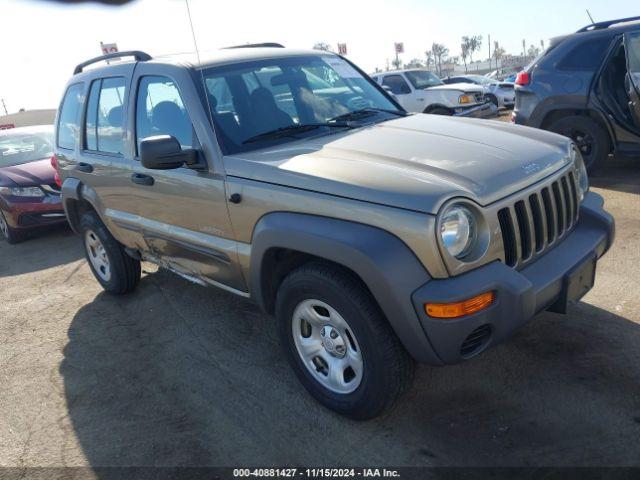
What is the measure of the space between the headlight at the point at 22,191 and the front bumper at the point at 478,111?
8850 mm

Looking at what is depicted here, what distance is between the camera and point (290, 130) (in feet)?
11.3

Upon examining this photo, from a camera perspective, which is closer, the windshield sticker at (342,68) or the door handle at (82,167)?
the windshield sticker at (342,68)

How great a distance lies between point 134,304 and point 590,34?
20.2ft

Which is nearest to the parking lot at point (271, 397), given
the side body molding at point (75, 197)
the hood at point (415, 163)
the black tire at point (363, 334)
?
the black tire at point (363, 334)

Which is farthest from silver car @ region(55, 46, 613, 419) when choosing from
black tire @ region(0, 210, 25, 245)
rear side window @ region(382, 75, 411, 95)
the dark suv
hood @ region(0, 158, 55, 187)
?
rear side window @ region(382, 75, 411, 95)

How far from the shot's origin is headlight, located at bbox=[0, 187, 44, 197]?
25.1 ft

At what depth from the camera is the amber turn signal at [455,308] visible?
2.36 metres

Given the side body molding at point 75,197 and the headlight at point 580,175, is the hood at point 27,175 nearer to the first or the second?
the side body molding at point 75,197

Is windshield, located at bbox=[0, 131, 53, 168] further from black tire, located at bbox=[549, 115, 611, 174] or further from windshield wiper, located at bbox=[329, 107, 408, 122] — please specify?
black tire, located at bbox=[549, 115, 611, 174]

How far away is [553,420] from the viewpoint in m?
2.81

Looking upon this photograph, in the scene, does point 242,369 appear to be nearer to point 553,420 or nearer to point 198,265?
point 198,265

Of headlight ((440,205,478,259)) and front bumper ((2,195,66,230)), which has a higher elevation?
headlight ((440,205,478,259))

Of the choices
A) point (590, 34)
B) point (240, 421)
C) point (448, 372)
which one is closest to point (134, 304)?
point (240, 421)

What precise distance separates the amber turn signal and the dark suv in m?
5.30
